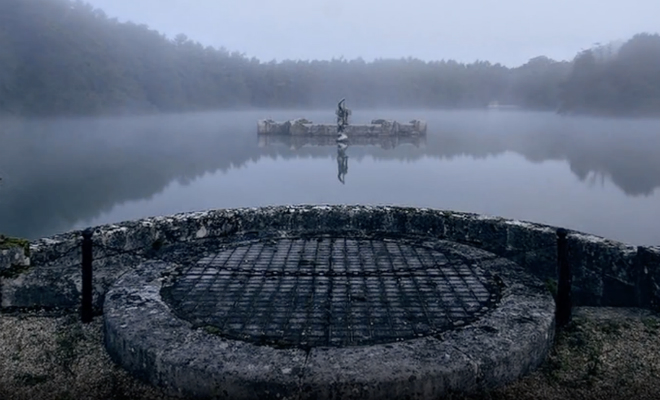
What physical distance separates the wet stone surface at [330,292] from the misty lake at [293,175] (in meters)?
8.62

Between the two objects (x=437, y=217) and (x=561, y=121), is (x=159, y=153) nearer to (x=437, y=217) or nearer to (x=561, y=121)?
(x=437, y=217)

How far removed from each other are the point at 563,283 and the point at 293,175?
16.9 m

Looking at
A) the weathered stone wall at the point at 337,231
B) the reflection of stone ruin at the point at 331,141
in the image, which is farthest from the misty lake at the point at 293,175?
the weathered stone wall at the point at 337,231

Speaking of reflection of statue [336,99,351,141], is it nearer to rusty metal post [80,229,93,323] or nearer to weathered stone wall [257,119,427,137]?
weathered stone wall [257,119,427,137]

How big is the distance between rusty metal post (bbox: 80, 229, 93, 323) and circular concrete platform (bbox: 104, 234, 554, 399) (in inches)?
6.9

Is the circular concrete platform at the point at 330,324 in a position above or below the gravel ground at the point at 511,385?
above

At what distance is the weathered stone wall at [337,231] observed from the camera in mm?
4289

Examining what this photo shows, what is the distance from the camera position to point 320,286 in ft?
13.9

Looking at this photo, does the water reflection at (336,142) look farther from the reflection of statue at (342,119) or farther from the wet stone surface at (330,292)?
the wet stone surface at (330,292)

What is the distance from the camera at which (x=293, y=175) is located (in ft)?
67.1

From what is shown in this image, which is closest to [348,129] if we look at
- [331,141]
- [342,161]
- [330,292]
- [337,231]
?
[331,141]

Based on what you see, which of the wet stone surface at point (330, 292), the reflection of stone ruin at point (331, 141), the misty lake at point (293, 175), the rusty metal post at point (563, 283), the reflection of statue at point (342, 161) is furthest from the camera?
the reflection of stone ruin at point (331, 141)

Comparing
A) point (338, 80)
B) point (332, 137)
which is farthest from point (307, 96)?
point (332, 137)

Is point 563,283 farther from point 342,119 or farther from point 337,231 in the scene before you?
point 342,119
